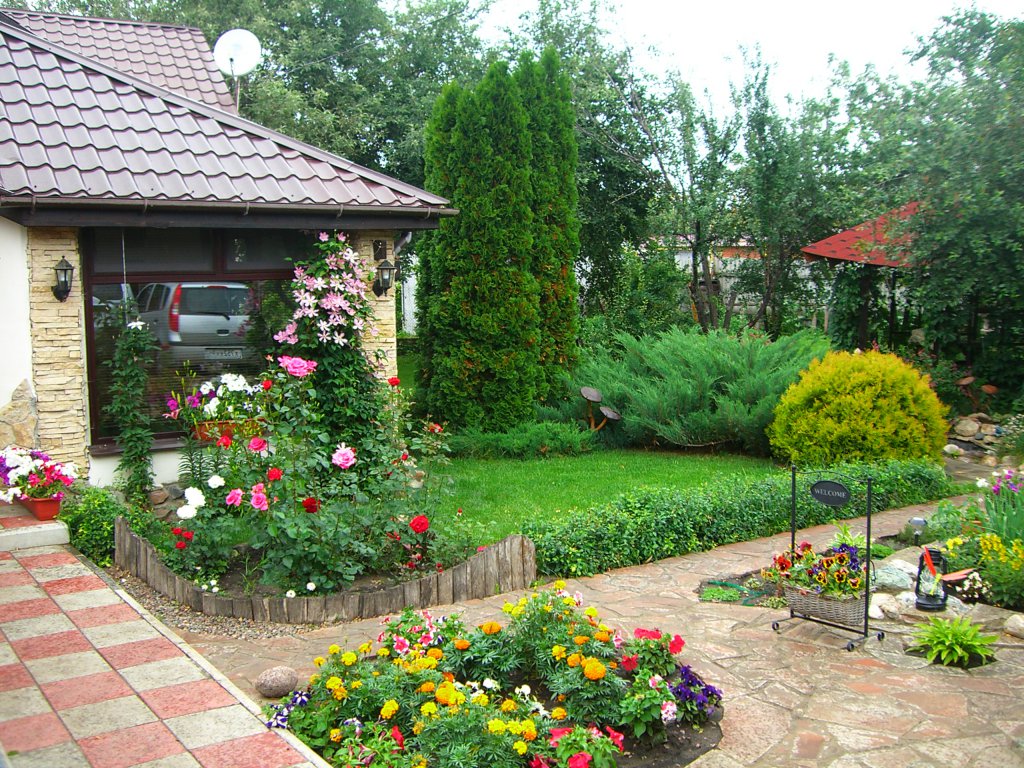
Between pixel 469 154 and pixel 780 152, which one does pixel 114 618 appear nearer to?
pixel 469 154

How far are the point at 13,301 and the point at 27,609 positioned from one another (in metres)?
3.19

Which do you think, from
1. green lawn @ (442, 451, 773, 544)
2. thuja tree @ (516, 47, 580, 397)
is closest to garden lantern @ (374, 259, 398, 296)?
green lawn @ (442, 451, 773, 544)

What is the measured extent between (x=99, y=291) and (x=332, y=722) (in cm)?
525

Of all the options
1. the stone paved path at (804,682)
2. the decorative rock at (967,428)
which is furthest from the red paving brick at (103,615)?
the decorative rock at (967,428)

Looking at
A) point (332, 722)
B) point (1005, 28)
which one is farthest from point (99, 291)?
point (1005, 28)

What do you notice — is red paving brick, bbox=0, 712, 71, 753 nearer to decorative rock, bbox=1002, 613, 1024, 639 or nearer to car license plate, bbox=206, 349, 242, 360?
car license plate, bbox=206, 349, 242, 360

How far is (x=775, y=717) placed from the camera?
4078 millimetres

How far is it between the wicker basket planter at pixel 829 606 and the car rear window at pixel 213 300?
548 cm

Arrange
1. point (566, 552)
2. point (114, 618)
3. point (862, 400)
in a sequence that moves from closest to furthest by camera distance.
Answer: point (114, 618) → point (566, 552) → point (862, 400)

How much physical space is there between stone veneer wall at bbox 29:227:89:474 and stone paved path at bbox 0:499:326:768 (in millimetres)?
2243

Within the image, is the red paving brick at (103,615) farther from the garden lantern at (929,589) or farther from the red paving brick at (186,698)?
the garden lantern at (929,589)

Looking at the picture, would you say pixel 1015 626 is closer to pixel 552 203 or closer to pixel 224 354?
pixel 224 354

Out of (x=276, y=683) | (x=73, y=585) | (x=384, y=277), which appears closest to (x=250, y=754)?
(x=276, y=683)

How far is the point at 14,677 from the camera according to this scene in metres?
4.16
